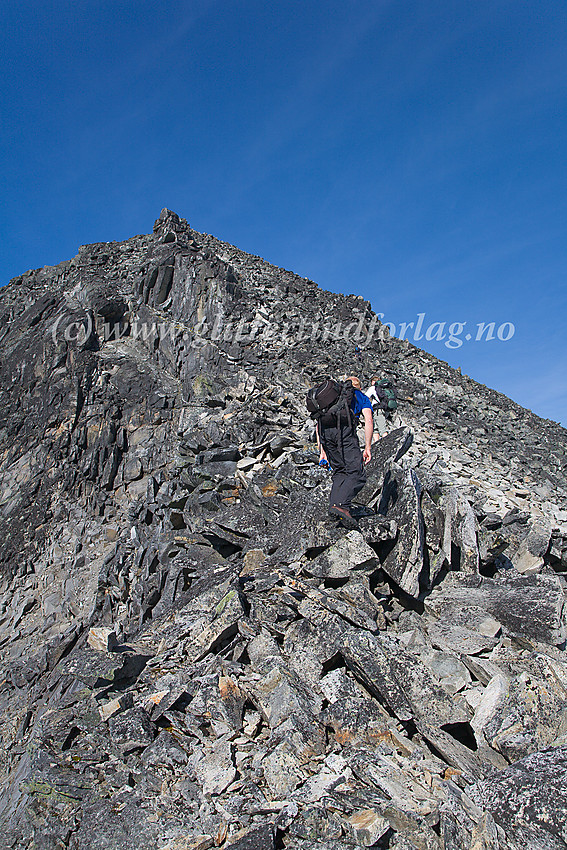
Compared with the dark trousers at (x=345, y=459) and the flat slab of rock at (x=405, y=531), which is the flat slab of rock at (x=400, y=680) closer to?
the flat slab of rock at (x=405, y=531)

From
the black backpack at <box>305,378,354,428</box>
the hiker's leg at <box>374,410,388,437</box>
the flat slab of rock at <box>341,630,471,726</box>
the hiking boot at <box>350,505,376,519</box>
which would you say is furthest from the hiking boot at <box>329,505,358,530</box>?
the hiker's leg at <box>374,410,388,437</box>

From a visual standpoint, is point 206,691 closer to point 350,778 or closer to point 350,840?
point 350,778

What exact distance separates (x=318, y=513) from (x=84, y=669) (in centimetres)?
396

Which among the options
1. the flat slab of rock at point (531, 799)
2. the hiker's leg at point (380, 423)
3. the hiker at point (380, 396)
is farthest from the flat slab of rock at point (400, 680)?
the hiker's leg at point (380, 423)

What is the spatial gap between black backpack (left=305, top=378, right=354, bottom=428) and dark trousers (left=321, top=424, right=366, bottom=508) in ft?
0.57

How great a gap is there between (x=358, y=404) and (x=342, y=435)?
23.9 inches

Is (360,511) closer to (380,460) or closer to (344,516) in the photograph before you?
(344,516)

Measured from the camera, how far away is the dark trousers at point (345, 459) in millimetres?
7312

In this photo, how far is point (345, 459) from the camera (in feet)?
24.1

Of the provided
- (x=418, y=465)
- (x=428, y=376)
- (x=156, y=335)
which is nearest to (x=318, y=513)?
(x=418, y=465)

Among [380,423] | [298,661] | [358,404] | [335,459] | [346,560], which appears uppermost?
[380,423]

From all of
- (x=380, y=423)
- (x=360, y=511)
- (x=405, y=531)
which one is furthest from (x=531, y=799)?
(x=380, y=423)

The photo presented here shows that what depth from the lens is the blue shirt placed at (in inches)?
293

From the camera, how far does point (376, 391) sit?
1374 cm
